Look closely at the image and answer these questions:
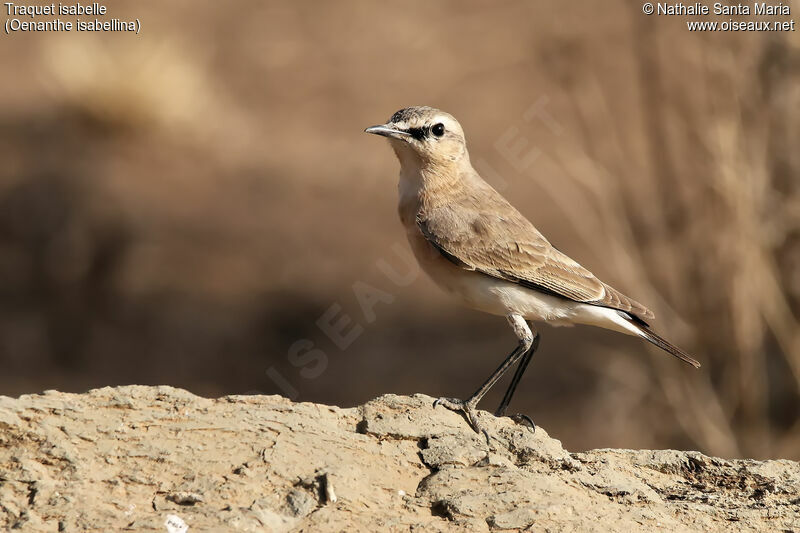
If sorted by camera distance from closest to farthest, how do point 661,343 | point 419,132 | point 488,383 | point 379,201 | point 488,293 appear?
point 488,383
point 488,293
point 661,343
point 419,132
point 379,201

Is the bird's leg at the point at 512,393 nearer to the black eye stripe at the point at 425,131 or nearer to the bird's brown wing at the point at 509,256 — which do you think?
the bird's brown wing at the point at 509,256

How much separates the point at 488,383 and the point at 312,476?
5.15 ft

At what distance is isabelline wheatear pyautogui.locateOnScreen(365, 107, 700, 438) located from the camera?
6.56 m

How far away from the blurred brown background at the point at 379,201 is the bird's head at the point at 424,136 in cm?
395

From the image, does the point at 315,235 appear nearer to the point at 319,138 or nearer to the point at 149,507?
the point at 319,138

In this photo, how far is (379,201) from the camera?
16953 mm

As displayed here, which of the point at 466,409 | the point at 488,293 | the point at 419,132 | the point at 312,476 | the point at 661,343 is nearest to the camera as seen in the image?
the point at 312,476

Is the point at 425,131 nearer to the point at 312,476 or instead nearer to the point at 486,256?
the point at 486,256

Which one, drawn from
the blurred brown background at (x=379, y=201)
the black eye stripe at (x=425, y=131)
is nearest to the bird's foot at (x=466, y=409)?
the black eye stripe at (x=425, y=131)

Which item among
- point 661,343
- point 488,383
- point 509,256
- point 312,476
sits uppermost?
point 509,256

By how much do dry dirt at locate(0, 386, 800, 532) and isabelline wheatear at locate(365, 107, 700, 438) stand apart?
40.1 inches

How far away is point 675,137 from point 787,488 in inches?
285

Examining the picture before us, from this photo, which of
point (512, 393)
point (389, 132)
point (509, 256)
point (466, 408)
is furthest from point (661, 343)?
point (389, 132)

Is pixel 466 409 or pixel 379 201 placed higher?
pixel 379 201
